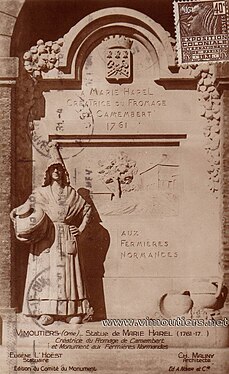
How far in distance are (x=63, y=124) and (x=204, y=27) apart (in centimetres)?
174

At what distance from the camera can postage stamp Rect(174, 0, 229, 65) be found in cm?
776

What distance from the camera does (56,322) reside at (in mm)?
7844

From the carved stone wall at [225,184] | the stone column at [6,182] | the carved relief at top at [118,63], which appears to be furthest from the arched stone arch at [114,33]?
the carved stone wall at [225,184]

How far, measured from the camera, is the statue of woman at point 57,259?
779 cm

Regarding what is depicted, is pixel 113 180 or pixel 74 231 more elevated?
pixel 113 180

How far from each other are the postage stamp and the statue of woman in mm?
1829

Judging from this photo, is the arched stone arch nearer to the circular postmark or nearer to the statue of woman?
the circular postmark

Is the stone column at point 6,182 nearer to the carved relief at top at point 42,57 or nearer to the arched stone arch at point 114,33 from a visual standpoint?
the carved relief at top at point 42,57

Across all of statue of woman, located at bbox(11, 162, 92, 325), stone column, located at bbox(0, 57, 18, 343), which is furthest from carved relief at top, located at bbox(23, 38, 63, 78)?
statue of woman, located at bbox(11, 162, 92, 325)

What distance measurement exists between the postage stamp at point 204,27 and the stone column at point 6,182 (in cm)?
172

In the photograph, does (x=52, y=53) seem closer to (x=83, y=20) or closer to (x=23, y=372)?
(x=83, y=20)

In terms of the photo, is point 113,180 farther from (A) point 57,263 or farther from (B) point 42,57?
(B) point 42,57

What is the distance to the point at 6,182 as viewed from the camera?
7.89 meters

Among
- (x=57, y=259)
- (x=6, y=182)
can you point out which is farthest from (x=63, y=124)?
(x=57, y=259)
